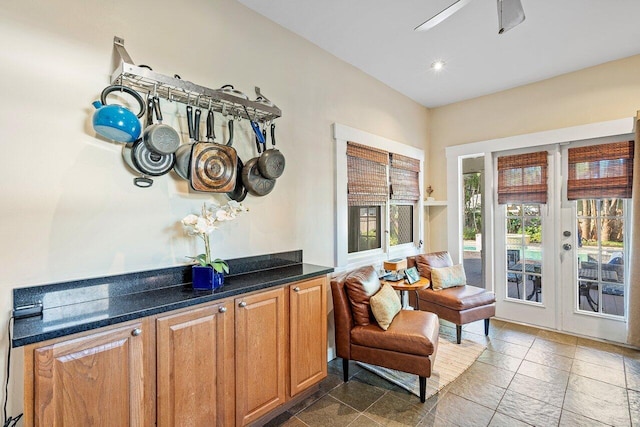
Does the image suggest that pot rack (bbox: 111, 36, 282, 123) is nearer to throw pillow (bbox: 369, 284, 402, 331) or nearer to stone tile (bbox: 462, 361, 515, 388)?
throw pillow (bbox: 369, 284, 402, 331)

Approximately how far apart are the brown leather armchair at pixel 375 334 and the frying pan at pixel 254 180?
3.20 ft

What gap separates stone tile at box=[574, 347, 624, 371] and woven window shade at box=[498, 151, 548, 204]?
1.61 meters

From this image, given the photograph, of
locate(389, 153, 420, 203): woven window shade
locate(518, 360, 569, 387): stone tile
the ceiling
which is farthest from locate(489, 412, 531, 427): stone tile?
the ceiling

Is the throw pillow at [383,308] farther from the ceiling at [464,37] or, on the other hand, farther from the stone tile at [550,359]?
the ceiling at [464,37]

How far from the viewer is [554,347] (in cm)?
307

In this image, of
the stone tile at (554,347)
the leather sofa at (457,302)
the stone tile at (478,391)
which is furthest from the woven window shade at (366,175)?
the stone tile at (554,347)

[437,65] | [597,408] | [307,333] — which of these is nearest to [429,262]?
[597,408]

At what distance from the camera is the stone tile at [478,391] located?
2.20 metres

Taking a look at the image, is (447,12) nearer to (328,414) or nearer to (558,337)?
(328,414)

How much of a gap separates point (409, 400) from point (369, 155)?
2.29m

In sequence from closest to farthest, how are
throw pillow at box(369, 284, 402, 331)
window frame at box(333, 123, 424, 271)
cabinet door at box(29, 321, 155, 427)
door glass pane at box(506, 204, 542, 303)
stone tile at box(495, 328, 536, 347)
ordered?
cabinet door at box(29, 321, 155, 427), throw pillow at box(369, 284, 402, 331), window frame at box(333, 123, 424, 271), stone tile at box(495, 328, 536, 347), door glass pane at box(506, 204, 542, 303)

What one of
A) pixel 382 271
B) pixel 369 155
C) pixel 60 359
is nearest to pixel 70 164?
pixel 60 359

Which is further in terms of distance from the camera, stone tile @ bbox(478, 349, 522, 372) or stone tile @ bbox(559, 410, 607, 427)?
stone tile @ bbox(478, 349, 522, 372)

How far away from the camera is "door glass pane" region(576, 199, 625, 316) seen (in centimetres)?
319
